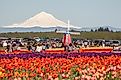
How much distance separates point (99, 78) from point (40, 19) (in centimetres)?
3151

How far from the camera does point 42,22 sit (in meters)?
41.1

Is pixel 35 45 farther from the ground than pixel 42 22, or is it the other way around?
pixel 42 22

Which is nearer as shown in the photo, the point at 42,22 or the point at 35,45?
the point at 35,45

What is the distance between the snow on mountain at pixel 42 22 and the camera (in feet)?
131

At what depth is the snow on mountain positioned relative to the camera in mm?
40000

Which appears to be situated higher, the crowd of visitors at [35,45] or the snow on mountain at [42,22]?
the snow on mountain at [42,22]

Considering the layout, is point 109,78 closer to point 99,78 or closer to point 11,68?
point 99,78

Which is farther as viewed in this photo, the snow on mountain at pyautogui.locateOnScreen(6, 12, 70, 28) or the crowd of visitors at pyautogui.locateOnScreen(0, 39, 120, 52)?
the snow on mountain at pyautogui.locateOnScreen(6, 12, 70, 28)

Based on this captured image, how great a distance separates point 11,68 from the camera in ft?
43.1

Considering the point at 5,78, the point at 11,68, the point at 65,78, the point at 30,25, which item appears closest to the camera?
the point at 65,78

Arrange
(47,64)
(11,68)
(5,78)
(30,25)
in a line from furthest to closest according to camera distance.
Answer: (30,25), (47,64), (11,68), (5,78)

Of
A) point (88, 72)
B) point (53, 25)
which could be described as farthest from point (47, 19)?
point (88, 72)

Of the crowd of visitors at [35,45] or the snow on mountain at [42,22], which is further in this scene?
the snow on mountain at [42,22]

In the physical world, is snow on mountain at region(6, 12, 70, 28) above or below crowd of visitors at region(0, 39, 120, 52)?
above
